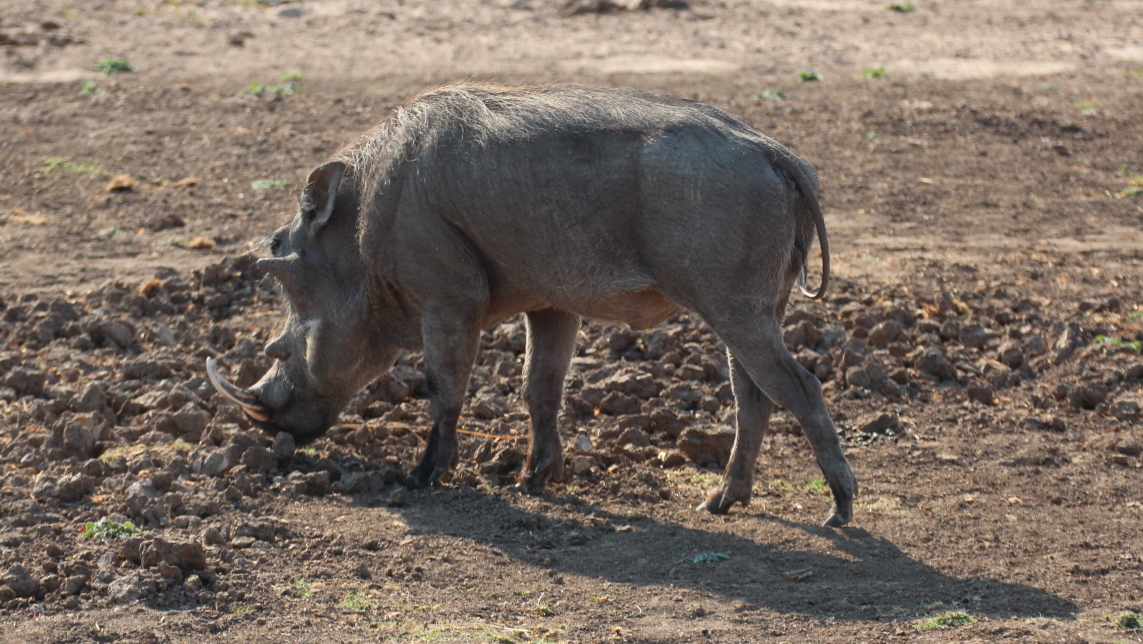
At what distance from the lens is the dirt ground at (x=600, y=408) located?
5.39 metres

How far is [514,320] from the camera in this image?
351 inches

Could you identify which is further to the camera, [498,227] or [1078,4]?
[1078,4]

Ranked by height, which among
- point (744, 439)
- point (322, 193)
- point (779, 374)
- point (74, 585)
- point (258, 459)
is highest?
point (322, 193)

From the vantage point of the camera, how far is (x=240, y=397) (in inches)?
279

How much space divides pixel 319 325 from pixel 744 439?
7.23 feet

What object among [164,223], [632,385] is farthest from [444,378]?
[164,223]

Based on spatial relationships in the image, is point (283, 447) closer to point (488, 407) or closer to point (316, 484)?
point (316, 484)

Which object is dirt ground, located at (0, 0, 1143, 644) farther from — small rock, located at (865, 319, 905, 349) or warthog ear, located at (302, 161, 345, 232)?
warthog ear, located at (302, 161, 345, 232)

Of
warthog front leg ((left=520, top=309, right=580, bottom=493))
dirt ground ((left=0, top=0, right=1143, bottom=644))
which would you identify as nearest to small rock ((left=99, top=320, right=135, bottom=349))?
dirt ground ((left=0, top=0, right=1143, bottom=644))

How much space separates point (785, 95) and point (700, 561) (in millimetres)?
9291

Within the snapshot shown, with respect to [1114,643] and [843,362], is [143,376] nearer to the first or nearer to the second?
[843,362]

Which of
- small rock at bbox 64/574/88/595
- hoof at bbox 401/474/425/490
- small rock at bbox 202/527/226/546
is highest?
small rock at bbox 64/574/88/595

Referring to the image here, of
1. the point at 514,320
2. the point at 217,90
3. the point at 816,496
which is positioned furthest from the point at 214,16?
the point at 816,496

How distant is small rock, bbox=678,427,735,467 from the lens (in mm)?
7250
